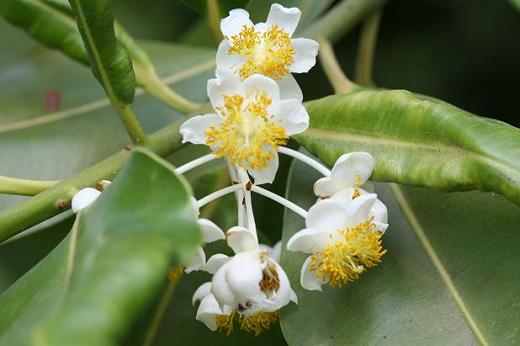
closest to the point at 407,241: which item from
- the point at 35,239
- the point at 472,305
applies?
the point at 472,305

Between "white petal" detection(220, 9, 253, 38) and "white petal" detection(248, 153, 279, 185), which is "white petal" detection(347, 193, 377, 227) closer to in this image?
"white petal" detection(248, 153, 279, 185)

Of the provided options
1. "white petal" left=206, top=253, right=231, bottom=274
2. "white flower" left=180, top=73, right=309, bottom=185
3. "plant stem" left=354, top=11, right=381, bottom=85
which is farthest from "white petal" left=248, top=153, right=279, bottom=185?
"plant stem" left=354, top=11, right=381, bottom=85

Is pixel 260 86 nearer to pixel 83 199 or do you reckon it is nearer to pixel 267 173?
pixel 267 173

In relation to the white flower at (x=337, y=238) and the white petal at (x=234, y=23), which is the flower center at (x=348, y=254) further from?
the white petal at (x=234, y=23)

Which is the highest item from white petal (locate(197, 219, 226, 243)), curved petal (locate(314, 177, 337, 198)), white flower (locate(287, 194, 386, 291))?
white petal (locate(197, 219, 226, 243))

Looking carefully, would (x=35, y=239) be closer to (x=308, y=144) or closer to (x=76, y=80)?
(x=76, y=80)

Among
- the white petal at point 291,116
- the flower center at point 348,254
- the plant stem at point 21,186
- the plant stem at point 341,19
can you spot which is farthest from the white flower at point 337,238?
the plant stem at point 341,19
